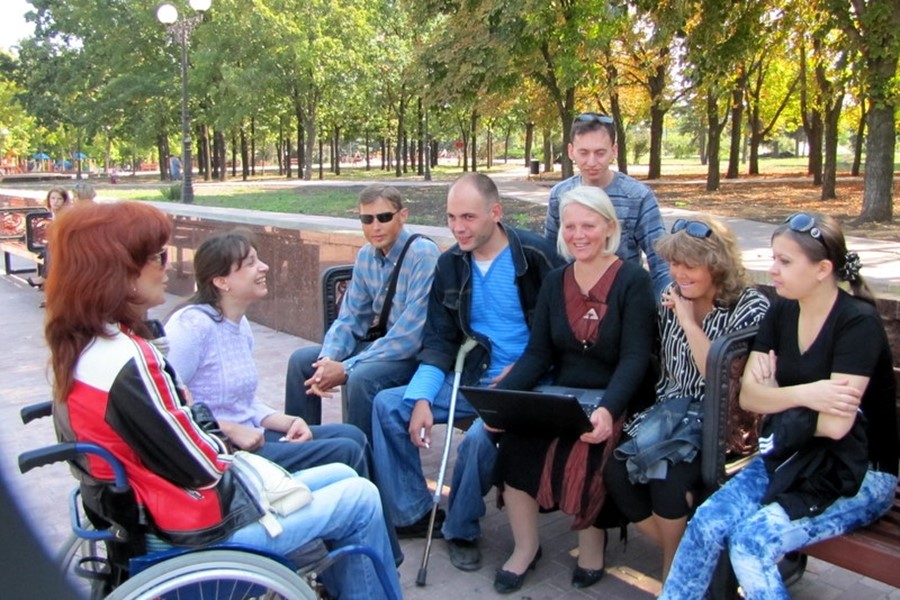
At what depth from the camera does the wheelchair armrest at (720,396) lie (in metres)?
2.79

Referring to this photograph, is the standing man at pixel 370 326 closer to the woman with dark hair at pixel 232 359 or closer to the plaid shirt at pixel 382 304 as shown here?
the plaid shirt at pixel 382 304

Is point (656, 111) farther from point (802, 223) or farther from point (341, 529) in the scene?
point (341, 529)

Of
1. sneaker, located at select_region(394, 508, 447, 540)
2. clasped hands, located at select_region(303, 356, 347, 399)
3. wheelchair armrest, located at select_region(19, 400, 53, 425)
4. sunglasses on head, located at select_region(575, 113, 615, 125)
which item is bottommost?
sneaker, located at select_region(394, 508, 447, 540)

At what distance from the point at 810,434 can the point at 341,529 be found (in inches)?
58.5

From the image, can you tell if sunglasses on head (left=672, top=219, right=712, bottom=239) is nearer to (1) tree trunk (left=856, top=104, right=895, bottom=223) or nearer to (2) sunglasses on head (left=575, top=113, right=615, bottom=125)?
(2) sunglasses on head (left=575, top=113, right=615, bottom=125)

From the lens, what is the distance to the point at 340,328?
430cm

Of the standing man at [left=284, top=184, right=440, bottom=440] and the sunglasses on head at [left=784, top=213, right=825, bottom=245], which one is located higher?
the sunglasses on head at [left=784, top=213, right=825, bottom=245]

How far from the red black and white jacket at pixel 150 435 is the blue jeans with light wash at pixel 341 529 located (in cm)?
15

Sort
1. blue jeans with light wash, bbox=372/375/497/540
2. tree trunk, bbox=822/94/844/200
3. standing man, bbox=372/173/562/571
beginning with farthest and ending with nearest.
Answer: tree trunk, bbox=822/94/844/200 < standing man, bbox=372/173/562/571 < blue jeans with light wash, bbox=372/375/497/540

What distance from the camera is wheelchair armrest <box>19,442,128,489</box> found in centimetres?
208

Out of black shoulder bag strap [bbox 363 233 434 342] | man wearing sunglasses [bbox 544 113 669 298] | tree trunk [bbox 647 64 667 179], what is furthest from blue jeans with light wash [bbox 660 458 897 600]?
tree trunk [bbox 647 64 667 179]

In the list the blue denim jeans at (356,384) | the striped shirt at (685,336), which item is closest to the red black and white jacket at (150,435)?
the blue denim jeans at (356,384)

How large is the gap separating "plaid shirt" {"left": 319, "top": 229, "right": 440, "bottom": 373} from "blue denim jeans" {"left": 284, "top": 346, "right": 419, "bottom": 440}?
58 mm

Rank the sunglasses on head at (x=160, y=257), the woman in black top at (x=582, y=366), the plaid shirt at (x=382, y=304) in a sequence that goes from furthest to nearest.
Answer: the plaid shirt at (x=382, y=304) < the woman in black top at (x=582, y=366) < the sunglasses on head at (x=160, y=257)
